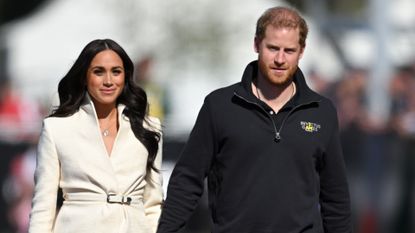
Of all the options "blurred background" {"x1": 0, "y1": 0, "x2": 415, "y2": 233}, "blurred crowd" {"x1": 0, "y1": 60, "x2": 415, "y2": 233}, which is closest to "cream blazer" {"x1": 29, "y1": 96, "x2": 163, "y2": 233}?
"blurred background" {"x1": 0, "y1": 0, "x2": 415, "y2": 233}

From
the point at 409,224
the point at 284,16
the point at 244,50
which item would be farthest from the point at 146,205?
the point at 244,50

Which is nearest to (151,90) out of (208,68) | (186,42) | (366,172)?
(366,172)

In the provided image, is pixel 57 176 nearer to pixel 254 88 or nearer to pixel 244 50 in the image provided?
pixel 254 88

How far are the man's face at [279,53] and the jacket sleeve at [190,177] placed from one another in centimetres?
39

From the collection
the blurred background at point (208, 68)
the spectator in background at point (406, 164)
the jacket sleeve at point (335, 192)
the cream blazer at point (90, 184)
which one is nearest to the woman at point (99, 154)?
the cream blazer at point (90, 184)

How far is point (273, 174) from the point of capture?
6977mm

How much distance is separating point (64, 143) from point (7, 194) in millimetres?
8744

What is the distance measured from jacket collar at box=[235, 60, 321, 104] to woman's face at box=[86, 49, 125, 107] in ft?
2.36

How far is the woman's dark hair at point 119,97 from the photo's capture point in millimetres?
7523

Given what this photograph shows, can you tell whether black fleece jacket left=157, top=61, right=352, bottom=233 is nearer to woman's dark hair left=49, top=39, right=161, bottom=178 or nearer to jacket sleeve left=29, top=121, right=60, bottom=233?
woman's dark hair left=49, top=39, right=161, bottom=178

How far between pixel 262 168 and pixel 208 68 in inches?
1046

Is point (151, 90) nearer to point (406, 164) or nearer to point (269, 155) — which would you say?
point (406, 164)

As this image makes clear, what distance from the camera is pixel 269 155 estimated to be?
6.98 m

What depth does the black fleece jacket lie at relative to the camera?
6.98 metres
